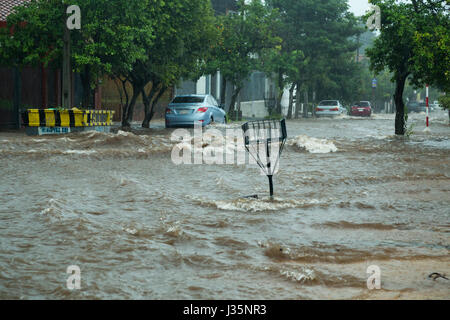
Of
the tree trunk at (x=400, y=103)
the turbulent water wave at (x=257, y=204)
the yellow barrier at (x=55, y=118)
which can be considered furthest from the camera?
the tree trunk at (x=400, y=103)

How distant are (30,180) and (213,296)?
250 inches

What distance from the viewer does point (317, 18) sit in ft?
158

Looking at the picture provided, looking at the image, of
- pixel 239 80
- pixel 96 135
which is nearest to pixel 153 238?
pixel 96 135

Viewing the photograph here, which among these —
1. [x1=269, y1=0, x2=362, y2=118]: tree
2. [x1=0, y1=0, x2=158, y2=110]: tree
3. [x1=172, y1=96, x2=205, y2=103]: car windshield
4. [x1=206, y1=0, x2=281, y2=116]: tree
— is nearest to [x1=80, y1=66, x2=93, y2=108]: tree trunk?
[x1=0, y1=0, x2=158, y2=110]: tree

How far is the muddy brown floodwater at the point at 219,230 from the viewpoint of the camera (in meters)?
4.71

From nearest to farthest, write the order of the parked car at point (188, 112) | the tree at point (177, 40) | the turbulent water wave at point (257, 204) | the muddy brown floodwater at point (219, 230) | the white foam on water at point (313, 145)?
the muddy brown floodwater at point (219, 230)
the turbulent water wave at point (257, 204)
the white foam on water at point (313, 145)
the tree at point (177, 40)
the parked car at point (188, 112)

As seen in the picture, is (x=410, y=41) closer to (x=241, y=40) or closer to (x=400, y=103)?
(x=400, y=103)

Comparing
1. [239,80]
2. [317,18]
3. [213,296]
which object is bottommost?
[213,296]

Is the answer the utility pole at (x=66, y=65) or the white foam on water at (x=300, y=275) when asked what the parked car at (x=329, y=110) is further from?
the white foam on water at (x=300, y=275)

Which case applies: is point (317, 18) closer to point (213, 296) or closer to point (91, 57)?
point (91, 57)

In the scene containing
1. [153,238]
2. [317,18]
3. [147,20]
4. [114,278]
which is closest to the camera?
[114,278]

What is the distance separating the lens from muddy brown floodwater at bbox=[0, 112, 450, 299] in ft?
15.5

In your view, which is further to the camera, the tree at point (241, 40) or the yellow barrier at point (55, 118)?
the tree at point (241, 40)

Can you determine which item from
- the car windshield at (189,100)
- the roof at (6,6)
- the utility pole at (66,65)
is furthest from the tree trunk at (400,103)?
the roof at (6,6)
